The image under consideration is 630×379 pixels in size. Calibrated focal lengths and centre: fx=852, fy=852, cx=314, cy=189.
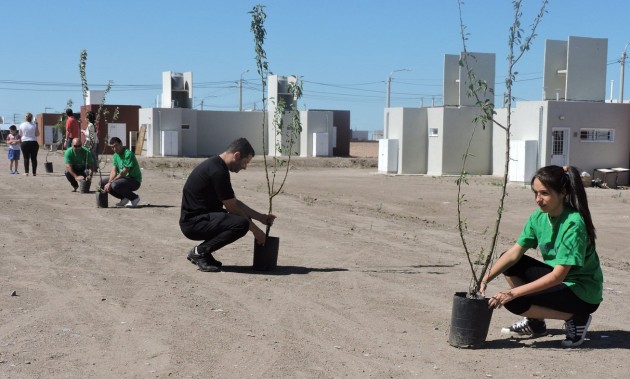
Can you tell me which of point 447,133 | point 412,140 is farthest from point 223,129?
point 447,133

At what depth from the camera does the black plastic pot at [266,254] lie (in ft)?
30.8

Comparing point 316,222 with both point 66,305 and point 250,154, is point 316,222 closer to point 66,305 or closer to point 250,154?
point 250,154

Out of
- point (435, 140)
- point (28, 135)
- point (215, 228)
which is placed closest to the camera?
point (215, 228)

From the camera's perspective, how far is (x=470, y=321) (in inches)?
247

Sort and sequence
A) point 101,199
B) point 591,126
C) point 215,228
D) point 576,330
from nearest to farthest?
point 576,330
point 215,228
point 101,199
point 591,126

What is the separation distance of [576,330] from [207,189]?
4.37 m

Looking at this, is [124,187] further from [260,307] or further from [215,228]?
[260,307]

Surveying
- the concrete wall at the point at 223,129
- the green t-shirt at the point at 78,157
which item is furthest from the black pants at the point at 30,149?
the concrete wall at the point at 223,129

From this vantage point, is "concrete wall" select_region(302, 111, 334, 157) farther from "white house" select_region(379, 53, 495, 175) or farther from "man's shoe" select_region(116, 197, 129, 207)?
"man's shoe" select_region(116, 197, 129, 207)

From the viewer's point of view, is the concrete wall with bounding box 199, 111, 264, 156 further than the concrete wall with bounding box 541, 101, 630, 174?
Yes

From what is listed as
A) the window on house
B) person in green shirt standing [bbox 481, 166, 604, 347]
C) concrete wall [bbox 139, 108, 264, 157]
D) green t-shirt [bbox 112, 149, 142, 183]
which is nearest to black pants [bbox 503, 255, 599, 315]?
person in green shirt standing [bbox 481, 166, 604, 347]

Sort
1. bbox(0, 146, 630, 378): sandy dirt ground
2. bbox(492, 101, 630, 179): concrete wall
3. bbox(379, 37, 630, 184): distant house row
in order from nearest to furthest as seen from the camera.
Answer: bbox(0, 146, 630, 378): sandy dirt ground
bbox(492, 101, 630, 179): concrete wall
bbox(379, 37, 630, 184): distant house row

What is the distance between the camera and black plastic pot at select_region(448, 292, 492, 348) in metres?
6.27

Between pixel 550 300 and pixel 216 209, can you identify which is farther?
pixel 216 209
